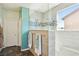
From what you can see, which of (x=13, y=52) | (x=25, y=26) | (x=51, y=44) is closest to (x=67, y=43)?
(x=51, y=44)

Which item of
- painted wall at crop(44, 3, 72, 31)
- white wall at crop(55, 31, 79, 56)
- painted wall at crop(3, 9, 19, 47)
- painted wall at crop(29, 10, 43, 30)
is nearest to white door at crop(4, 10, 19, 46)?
painted wall at crop(3, 9, 19, 47)

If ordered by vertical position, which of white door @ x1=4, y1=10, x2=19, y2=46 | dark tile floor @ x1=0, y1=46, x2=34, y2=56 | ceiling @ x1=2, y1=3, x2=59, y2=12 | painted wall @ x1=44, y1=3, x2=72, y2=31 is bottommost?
dark tile floor @ x1=0, y1=46, x2=34, y2=56

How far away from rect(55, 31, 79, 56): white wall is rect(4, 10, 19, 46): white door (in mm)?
444

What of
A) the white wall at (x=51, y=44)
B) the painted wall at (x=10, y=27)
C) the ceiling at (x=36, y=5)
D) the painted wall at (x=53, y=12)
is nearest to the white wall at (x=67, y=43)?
the white wall at (x=51, y=44)

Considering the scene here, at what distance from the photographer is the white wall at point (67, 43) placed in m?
1.22

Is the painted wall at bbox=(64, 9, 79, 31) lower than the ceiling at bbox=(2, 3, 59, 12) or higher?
lower

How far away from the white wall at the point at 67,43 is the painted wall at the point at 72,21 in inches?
2.1

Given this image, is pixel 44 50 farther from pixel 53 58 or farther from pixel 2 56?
pixel 2 56

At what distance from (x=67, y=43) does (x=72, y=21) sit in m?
0.24

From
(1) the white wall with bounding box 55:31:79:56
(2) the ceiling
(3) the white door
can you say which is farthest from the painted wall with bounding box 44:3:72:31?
(3) the white door

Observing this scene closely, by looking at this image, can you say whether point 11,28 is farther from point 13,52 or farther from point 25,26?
point 13,52

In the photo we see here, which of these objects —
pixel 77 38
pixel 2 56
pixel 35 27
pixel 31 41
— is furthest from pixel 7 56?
Answer: pixel 77 38

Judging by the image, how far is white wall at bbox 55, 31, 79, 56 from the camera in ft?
3.99

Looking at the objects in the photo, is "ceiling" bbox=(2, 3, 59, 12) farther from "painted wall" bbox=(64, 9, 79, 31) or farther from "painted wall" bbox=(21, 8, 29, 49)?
"painted wall" bbox=(64, 9, 79, 31)
